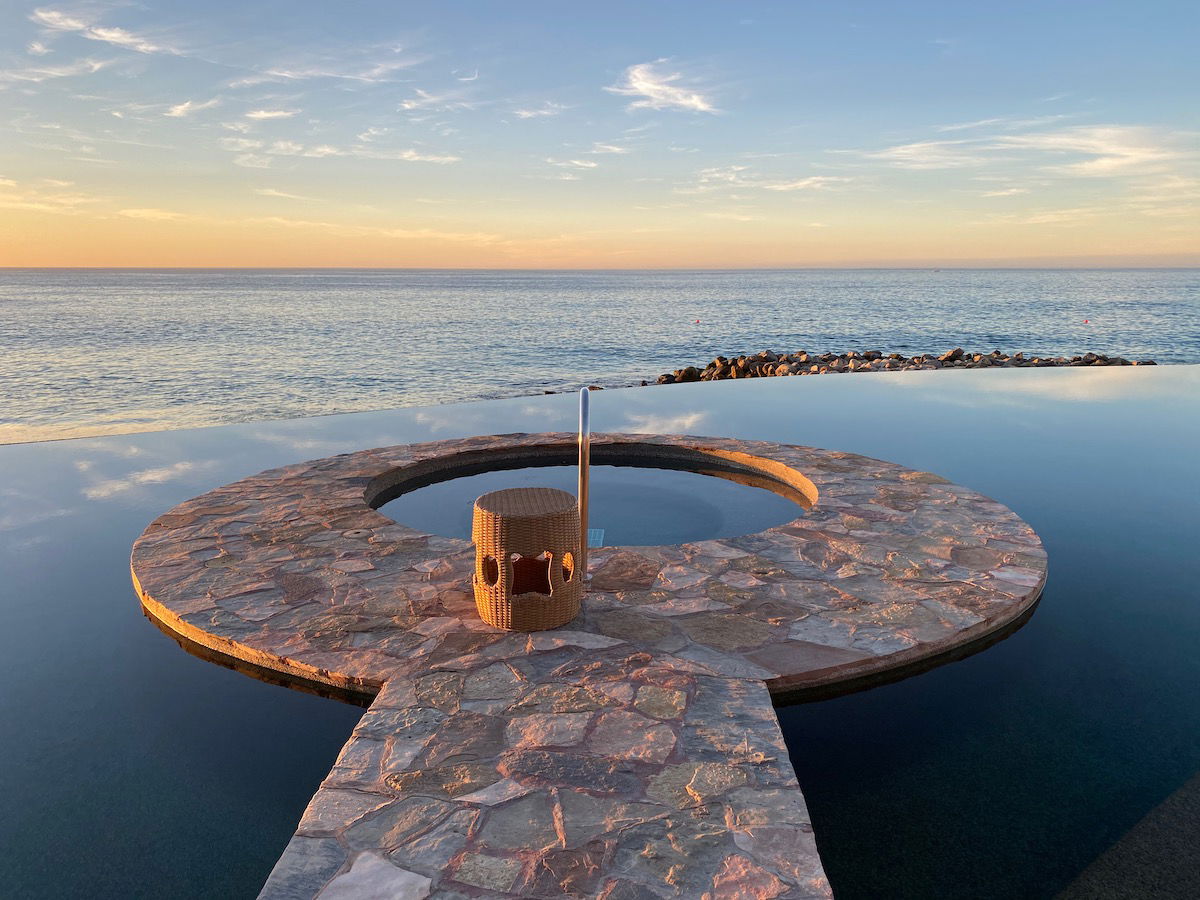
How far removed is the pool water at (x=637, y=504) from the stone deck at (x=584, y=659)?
46 cm

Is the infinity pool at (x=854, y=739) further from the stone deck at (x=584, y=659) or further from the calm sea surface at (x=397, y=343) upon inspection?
the calm sea surface at (x=397, y=343)

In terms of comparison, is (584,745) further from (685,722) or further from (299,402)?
(299,402)

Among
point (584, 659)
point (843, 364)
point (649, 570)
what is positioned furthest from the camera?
point (843, 364)

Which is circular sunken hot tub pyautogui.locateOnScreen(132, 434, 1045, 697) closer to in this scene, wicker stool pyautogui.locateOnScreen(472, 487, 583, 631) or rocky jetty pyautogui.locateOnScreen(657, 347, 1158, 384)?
wicker stool pyautogui.locateOnScreen(472, 487, 583, 631)

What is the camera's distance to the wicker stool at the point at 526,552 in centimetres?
370

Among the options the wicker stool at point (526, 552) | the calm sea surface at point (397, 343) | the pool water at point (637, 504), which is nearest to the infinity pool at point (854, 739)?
the pool water at point (637, 504)

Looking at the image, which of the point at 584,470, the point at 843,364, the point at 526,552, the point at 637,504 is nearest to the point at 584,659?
the point at 526,552

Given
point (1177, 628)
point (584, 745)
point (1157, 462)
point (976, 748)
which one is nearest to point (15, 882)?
point (584, 745)

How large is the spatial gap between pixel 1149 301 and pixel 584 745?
7959 cm

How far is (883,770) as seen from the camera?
3.19 metres

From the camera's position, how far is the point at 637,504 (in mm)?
6648

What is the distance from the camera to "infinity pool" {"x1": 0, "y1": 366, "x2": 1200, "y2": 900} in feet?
8.86

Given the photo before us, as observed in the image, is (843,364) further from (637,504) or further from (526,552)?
(526,552)

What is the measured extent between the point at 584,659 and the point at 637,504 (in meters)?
3.07
